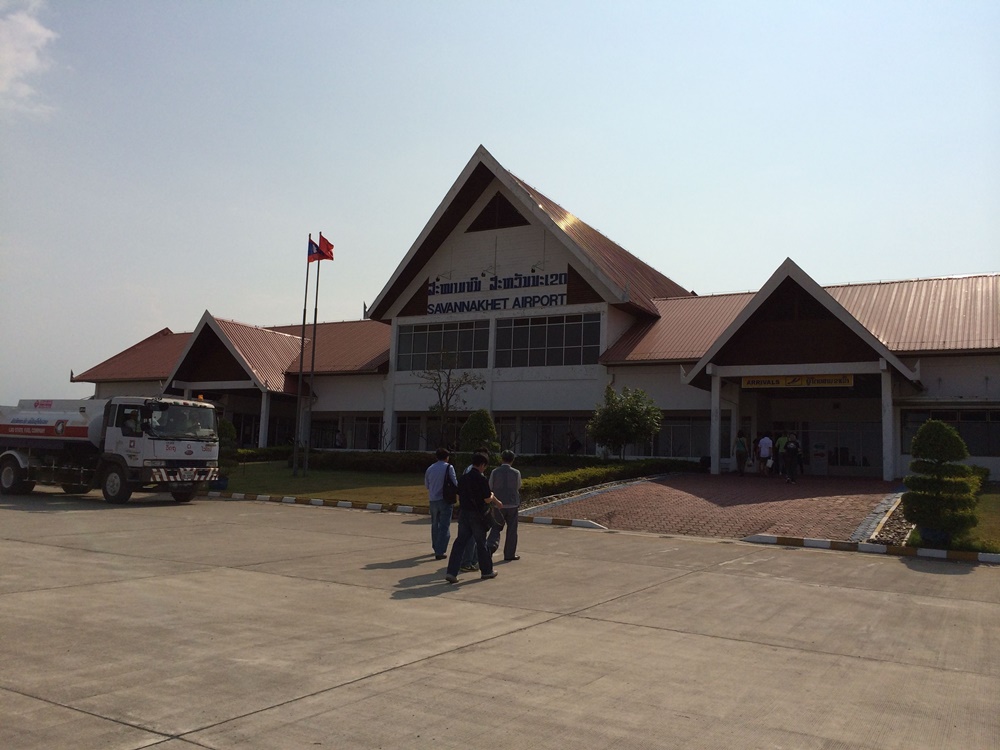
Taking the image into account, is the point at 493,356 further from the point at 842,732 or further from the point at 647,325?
the point at 842,732

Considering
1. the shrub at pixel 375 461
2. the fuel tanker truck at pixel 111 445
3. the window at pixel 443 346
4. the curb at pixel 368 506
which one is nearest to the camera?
the curb at pixel 368 506

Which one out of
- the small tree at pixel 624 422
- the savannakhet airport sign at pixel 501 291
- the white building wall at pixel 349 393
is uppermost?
the savannakhet airport sign at pixel 501 291

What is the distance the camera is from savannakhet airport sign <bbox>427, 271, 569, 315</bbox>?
34.7 m

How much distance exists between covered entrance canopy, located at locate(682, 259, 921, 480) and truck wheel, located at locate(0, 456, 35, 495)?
1915 centimetres

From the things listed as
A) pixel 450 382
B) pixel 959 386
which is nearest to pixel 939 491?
pixel 959 386

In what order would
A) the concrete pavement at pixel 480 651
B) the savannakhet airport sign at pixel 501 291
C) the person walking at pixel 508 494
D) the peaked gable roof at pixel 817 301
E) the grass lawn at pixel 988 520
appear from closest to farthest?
the concrete pavement at pixel 480 651 < the person walking at pixel 508 494 < the grass lawn at pixel 988 520 < the peaked gable roof at pixel 817 301 < the savannakhet airport sign at pixel 501 291

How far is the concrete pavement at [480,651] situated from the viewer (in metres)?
5.01

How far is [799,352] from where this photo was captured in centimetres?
2648

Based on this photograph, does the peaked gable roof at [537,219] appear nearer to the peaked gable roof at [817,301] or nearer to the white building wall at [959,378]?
the peaked gable roof at [817,301]

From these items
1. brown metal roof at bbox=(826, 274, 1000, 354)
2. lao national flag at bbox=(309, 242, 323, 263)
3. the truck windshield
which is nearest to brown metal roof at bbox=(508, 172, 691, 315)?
brown metal roof at bbox=(826, 274, 1000, 354)

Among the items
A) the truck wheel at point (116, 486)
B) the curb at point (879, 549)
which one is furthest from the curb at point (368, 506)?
the truck wheel at point (116, 486)

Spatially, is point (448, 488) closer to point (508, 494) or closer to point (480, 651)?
point (508, 494)

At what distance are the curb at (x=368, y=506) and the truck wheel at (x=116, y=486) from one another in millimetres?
3596

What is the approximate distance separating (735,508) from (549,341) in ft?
54.1
